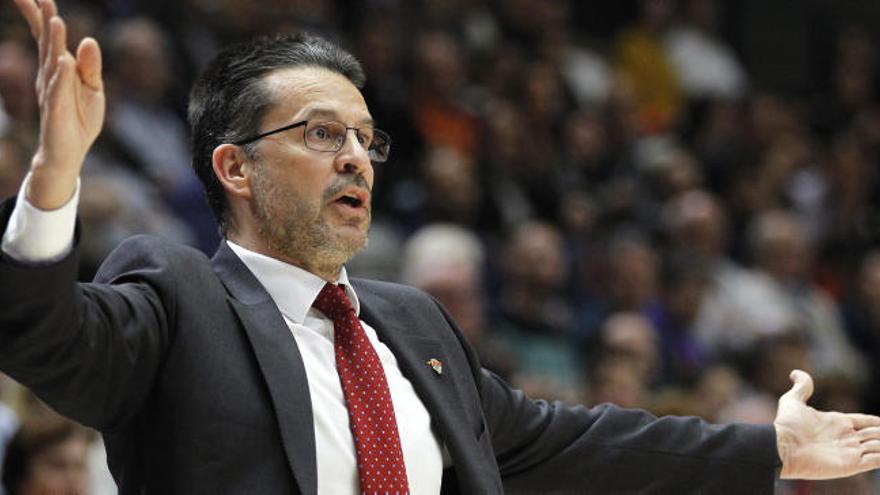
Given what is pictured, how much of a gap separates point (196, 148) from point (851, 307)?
201 inches

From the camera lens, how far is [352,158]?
8.45 feet

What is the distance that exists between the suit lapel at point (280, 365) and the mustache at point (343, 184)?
0.20 metres

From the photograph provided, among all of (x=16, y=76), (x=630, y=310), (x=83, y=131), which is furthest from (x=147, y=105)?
(x=83, y=131)

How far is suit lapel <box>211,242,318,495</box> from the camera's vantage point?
2225 millimetres

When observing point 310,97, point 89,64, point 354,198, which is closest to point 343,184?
point 354,198

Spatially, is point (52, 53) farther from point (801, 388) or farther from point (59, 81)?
point (801, 388)

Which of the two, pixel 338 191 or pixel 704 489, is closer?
pixel 338 191

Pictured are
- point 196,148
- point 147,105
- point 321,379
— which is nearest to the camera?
point 321,379

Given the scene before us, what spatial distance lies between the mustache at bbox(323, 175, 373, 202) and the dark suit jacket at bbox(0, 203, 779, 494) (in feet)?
0.66

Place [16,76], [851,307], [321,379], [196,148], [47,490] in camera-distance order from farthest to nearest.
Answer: [851,307], [16,76], [47,490], [196,148], [321,379]

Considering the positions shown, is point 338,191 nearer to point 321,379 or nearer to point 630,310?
point 321,379

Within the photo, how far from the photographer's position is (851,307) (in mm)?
7137

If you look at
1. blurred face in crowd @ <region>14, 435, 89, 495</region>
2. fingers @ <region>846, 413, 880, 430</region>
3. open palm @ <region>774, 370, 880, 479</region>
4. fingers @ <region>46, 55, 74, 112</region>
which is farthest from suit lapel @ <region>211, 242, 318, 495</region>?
blurred face in crowd @ <region>14, 435, 89, 495</region>

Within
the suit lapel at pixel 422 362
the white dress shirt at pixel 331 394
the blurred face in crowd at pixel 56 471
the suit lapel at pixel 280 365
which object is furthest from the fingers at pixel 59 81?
the blurred face in crowd at pixel 56 471
